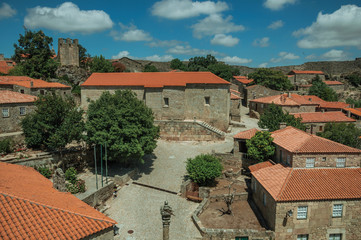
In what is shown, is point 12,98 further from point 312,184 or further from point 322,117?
point 322,117

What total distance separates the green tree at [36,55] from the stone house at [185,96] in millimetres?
12895

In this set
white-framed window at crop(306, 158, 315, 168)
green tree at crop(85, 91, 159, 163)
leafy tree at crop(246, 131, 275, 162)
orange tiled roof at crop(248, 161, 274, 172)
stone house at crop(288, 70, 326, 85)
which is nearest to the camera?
white-framed window at crop(306, 158, 315, 168)

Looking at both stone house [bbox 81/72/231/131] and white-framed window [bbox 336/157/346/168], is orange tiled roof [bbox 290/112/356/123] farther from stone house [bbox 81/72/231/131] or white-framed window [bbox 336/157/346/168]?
white-framed window [bbox 336/157/346/168]

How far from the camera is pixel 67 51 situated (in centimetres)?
4800

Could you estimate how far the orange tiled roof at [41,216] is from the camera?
28.1ft

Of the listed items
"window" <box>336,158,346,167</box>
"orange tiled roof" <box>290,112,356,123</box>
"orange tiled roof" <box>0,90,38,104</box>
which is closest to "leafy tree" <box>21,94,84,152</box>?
"orange tiled roof" <box>0,90,38,104</box>

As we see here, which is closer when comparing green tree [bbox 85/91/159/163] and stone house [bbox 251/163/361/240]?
stone house [bbox 251/163/361/240]

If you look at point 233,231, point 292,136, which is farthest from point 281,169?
point 233,231

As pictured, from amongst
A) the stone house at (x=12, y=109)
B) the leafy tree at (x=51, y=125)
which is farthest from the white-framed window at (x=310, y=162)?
the stone house at (x=12, y=109)

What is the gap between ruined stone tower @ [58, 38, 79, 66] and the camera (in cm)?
4756

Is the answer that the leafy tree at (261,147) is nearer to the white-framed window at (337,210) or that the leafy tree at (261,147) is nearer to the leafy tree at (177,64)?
the white-framed window at (337,210)

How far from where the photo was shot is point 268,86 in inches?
2280

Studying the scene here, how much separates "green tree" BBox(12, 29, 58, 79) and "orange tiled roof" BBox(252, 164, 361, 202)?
40.0 metres

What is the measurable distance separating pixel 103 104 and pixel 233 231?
16018 millimetres
